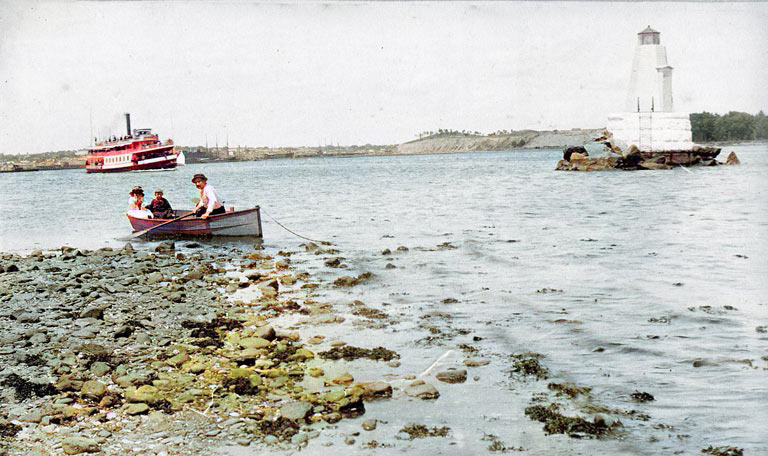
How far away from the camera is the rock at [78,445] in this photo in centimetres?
628

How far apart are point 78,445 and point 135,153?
81734mm

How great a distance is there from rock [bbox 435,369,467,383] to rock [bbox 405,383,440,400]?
0.41 metres

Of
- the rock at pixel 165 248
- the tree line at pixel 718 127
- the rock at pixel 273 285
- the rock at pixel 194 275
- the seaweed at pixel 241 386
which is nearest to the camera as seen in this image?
the seaweed at pixel 241 386

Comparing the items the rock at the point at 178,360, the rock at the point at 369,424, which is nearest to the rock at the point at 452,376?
the rock at the point at 369,424

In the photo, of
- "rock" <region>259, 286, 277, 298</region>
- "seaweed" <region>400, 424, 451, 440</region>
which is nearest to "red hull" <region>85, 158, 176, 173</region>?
"rock" <region>259, 286, 277, 298</region>

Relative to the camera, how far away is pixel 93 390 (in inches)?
299

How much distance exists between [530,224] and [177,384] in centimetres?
2070

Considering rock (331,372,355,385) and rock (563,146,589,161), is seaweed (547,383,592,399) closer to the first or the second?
rock (331,372,355,385)

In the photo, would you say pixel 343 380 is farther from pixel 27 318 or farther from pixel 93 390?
pixel 27 318

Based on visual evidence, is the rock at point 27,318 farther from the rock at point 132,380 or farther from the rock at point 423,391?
the rock at point 423,391

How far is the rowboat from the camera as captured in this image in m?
21.5

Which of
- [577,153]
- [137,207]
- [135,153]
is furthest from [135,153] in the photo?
[137,207]

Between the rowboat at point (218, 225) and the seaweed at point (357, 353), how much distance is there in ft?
41.7

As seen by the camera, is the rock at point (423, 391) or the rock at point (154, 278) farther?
the rock at point (154, 278)
